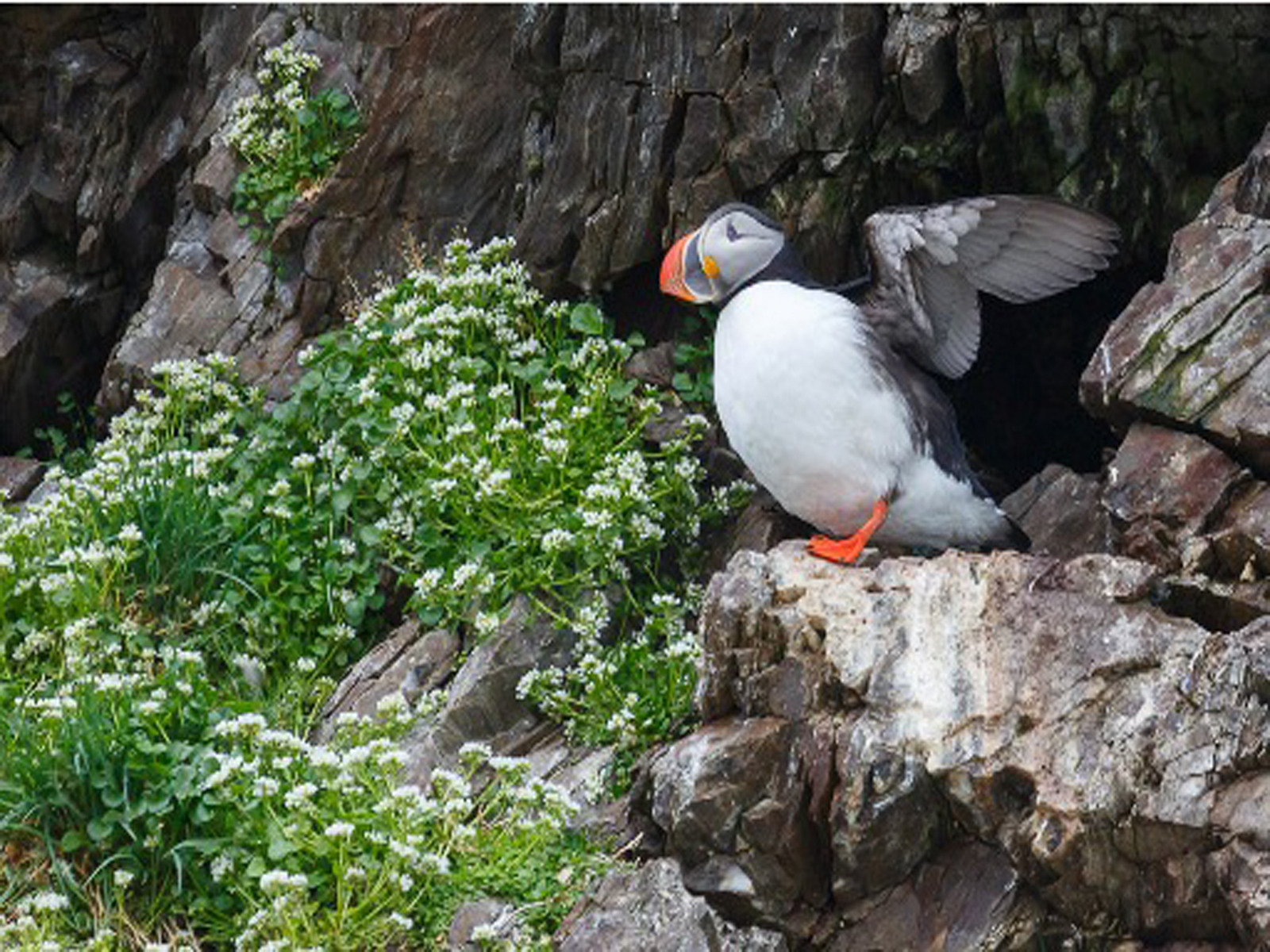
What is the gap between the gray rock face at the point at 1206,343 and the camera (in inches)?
257

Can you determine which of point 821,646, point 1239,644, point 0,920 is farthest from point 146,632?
point 1239,644

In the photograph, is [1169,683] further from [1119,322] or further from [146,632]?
[146,632]

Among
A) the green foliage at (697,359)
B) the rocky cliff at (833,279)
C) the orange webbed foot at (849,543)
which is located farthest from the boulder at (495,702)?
the green foliage at (697,359)

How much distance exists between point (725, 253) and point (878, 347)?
0.56 m

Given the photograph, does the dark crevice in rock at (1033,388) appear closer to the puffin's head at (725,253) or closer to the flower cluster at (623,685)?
the puffin's head at (725,253)

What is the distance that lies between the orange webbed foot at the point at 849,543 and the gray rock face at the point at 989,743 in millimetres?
197

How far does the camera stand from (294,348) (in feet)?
30.2

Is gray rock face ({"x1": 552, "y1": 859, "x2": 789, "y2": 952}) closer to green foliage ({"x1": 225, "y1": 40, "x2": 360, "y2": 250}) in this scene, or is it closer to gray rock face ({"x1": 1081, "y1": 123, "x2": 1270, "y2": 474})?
gray rock face ({"x1": 1081, "y1": 123, "x2": 1270, "y2": 474})

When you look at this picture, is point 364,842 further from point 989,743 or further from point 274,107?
point 274,107

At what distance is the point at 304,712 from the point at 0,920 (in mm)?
1439

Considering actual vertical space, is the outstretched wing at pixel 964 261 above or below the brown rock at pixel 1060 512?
above

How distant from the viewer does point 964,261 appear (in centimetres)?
736

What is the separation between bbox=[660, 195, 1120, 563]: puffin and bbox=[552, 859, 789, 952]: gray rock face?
1.17 meters

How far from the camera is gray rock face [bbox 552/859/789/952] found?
6.12m
